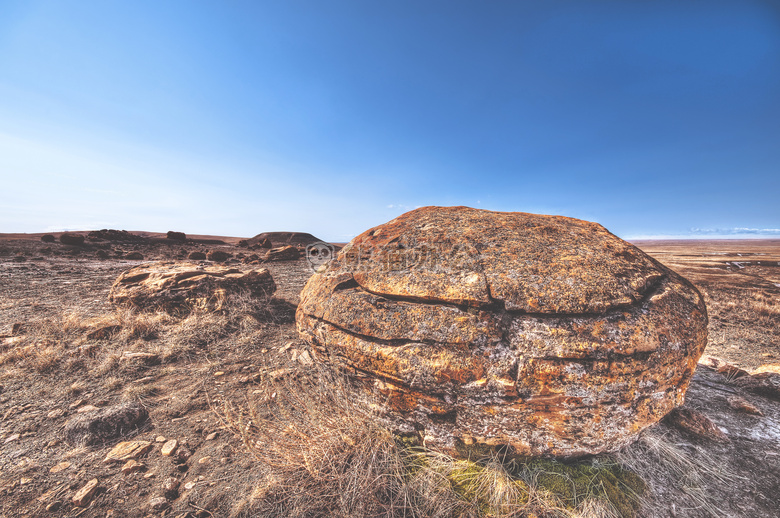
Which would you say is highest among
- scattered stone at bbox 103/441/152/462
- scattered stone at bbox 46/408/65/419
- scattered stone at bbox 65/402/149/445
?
scattered stone at bbox 65/402/149/445

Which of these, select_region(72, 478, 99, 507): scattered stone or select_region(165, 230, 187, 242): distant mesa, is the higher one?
select_region(165, 230, 187, 242): distant mesa

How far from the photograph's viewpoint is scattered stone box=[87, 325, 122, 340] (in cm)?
524

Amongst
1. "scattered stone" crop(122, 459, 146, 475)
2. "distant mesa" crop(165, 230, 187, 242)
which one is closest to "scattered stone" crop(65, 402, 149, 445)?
"scattered stone" crop(122, 459, 146, 475)

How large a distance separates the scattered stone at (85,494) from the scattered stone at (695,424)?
5.75 metres

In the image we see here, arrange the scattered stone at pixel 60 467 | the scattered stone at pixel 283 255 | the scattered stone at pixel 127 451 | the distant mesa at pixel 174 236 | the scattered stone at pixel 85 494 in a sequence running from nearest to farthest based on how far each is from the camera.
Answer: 1. the scattered stone at pixel 85 494
2. the scattered stone at pixel 60 467
3. the scattered stone at pixel 127 451
4. the scattered stone at pixel 283 255
5. the distant mesa at pixel 174 236

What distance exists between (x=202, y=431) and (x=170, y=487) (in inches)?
30.1

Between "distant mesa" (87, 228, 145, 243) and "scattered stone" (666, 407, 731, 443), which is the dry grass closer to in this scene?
"scattered stone" (666, 407, 731, 443)

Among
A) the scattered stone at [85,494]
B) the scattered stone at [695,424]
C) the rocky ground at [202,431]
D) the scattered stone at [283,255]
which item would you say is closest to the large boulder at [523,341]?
the rocky ground at [202,431]

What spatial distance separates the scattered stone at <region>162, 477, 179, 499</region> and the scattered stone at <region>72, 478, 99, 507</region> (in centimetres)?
50

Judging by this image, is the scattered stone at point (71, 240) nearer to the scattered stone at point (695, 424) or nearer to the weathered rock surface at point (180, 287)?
the weathered rock surface at point (180, 287)

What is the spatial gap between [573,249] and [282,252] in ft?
65.0

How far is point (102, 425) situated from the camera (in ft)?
9.89

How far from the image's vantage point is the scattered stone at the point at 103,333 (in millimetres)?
5242

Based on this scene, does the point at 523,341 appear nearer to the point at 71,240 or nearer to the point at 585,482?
the point at 585,482
